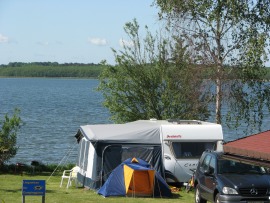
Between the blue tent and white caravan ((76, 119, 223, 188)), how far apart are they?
1.11 metres

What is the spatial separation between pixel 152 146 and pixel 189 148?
4.18ft

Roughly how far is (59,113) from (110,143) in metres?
42.8

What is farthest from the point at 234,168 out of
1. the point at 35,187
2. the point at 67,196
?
the point at 35,187

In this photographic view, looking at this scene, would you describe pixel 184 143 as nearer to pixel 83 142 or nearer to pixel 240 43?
pixel 83 142

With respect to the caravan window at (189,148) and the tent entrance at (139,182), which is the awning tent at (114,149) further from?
the tent entrance at (139,182)

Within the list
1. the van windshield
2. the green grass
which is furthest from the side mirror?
the green grass

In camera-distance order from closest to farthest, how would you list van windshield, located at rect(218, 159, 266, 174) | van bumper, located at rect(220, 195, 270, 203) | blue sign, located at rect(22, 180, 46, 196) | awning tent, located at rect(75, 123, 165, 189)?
blue sign, located at rect(22, 180, 46, 196), van bumper, located at rect(220, 195, 270, 203), van windshield, located at rect(218, 159, 266, 174), awning tent, located at rect(75, 123, 165, 189)

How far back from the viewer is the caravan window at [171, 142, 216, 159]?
21.9 metres

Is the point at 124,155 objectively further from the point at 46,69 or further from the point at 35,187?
the point at 46,69

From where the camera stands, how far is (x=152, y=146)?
71.2 feet

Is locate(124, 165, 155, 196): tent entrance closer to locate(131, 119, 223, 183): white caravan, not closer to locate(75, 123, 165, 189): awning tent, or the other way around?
locate(75, 123, 165, 189): awning tent

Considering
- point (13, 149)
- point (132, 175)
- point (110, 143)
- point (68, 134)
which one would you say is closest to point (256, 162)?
point (132, 175)

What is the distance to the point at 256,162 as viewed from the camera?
1300 cm

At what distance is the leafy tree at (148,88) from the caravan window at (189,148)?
5386 mm
